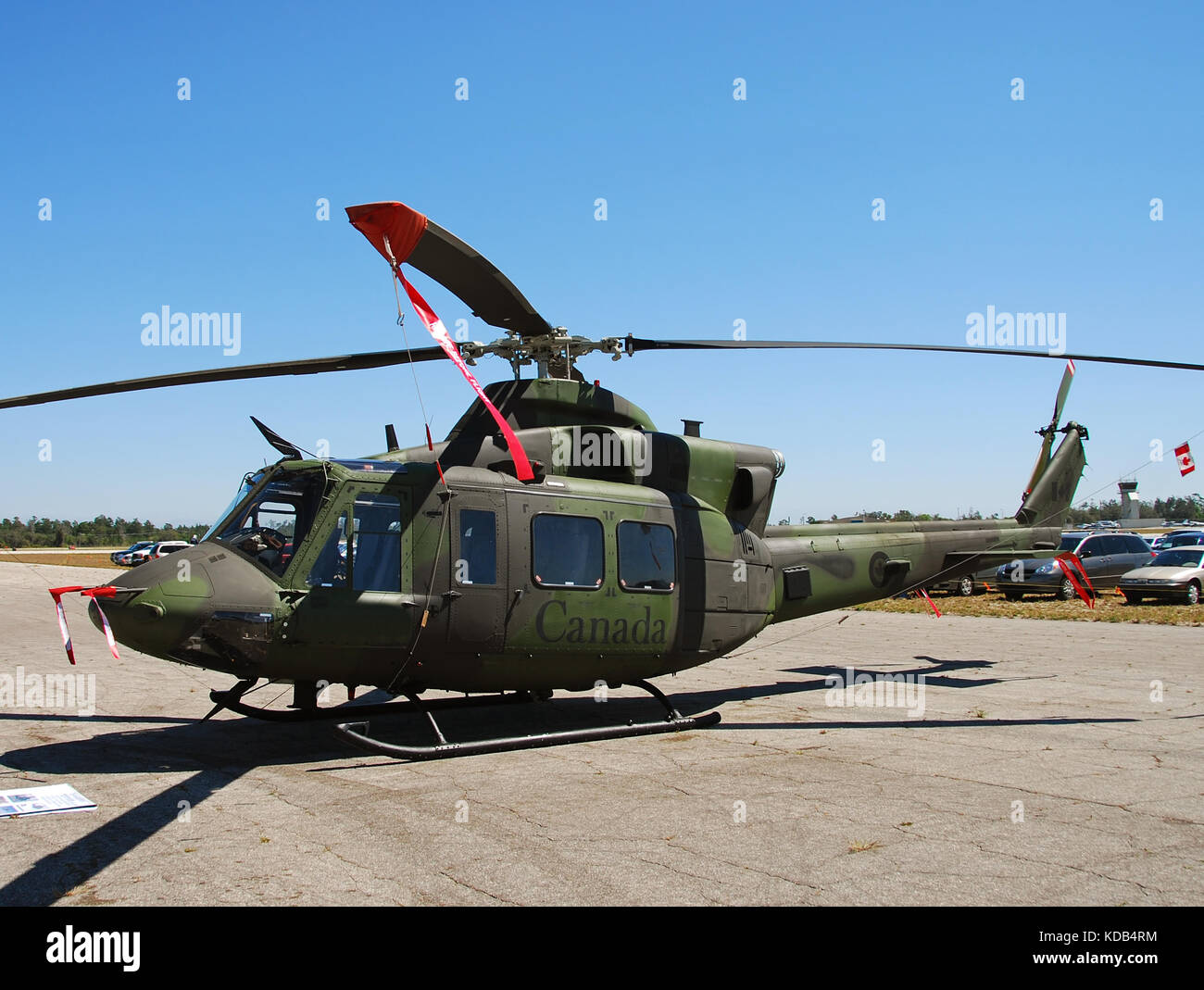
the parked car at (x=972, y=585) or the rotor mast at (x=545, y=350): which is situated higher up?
the rotor mast at (x=545, y=350)

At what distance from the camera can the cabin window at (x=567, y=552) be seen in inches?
330

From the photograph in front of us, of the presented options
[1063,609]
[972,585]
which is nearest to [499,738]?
[1063,609]

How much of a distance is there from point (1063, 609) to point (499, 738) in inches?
729

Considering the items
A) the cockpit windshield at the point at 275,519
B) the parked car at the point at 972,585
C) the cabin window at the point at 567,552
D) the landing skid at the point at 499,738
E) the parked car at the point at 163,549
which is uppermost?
the cockpit windshield at the point at 275,519

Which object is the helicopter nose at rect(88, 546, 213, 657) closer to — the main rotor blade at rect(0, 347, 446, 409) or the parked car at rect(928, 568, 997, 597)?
the main rotor blade at rect(0, 347, 446, 409)

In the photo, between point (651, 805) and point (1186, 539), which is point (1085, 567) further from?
point (651, 805)

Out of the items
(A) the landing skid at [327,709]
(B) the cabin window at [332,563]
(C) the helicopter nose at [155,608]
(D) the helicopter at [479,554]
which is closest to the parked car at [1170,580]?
(D) the helicopter at [479,554]

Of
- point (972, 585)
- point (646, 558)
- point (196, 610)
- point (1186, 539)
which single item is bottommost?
point (972, 585)

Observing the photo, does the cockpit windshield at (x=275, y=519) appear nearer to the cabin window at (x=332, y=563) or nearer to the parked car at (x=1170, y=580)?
A: the cabin window at (x=332, y=563)

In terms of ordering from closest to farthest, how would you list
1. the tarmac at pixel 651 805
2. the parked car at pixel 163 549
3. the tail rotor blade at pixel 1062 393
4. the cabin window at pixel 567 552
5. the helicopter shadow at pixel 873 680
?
the tarmac at pixel 651 805, the cabin window at pixel 567 552, the parked car at pixel 163 549, the helicopter shadow at pixel 873 680, the tail rotor blade at pixel 1062 393

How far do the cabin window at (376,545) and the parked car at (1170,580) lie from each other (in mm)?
20919

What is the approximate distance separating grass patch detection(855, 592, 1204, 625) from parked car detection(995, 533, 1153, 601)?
0.35m

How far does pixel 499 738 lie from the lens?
840 cm

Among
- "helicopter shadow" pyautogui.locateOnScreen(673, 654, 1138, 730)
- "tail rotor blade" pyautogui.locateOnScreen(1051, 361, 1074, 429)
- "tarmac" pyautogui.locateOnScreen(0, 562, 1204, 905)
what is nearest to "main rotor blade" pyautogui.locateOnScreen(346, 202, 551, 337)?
"tarmac" pyautogui.locateOnScreen(0, 562, 1204, 905)
